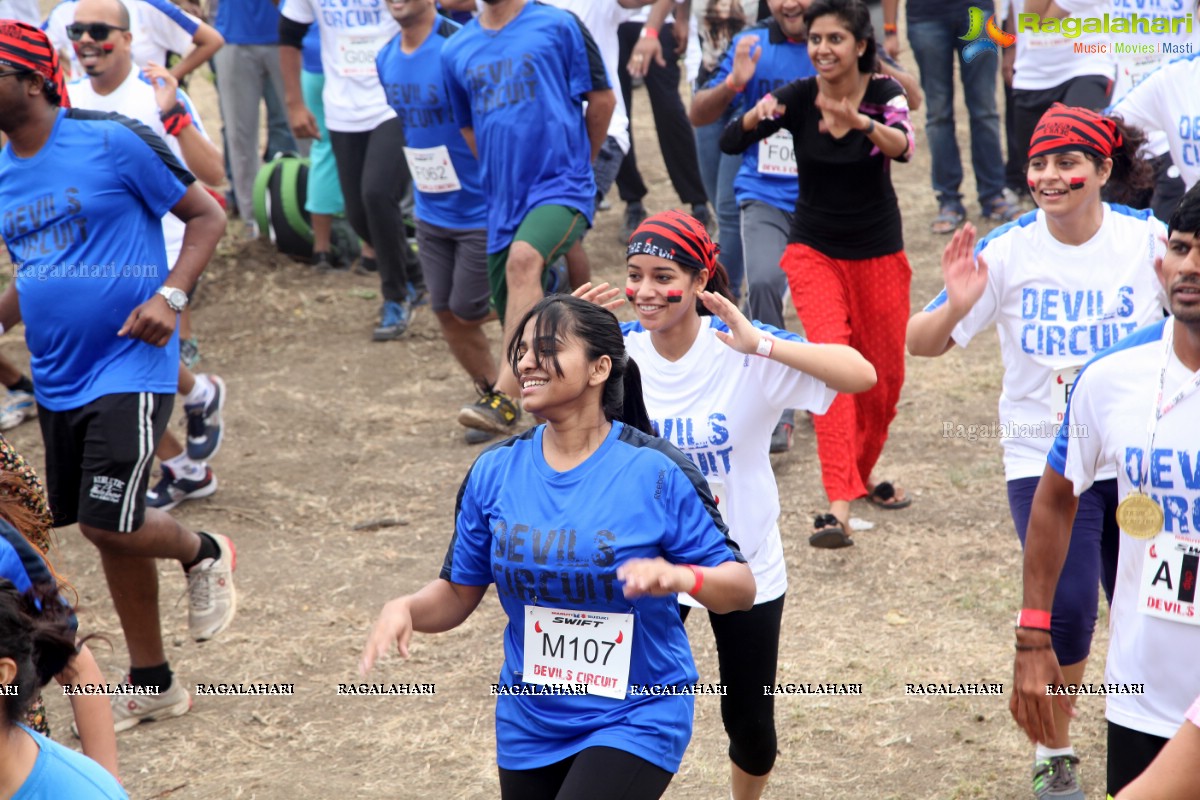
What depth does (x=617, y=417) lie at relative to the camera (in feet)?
11.5

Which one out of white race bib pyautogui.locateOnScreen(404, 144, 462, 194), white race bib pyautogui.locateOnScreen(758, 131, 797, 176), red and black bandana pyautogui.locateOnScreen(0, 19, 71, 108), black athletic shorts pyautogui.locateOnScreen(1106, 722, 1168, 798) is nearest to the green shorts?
white race bib pyautogui.locateOnScreen(404, 144, 462, 194)

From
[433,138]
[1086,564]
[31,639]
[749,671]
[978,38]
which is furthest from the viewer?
[978,38]

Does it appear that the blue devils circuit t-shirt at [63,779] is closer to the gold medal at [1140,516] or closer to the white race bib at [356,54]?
the gold medal at [1140,516]

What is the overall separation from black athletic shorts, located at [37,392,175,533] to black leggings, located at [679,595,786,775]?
215cm

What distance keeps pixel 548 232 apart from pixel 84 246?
102 inches

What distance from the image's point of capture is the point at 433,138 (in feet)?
25.4

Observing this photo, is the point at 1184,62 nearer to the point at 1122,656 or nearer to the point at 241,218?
the point at 1122,656

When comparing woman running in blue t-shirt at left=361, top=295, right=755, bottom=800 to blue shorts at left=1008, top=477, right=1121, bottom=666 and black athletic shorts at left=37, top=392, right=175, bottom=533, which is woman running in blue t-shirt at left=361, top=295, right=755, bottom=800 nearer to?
blue shorts at left=1008, top=477, right=1121, bottom=666

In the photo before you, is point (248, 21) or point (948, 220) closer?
point (248, 21)

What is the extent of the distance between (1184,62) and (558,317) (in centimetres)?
377

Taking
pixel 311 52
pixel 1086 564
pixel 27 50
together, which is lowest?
pixel 1086 564

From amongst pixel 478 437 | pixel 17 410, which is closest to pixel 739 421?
pixel 478 437

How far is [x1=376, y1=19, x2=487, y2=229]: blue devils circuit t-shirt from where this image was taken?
766 centimetres

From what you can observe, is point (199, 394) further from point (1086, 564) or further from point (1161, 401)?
point (1161, 401)
